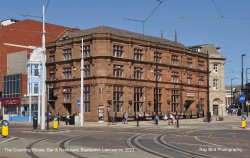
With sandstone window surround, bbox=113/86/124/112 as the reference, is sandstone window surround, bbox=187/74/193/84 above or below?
above

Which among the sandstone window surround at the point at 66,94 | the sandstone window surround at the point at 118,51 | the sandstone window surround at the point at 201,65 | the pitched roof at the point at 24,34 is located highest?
the pitched roof at the point at 24,34

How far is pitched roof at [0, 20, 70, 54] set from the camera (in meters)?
81.2

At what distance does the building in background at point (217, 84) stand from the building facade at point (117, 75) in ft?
41.6

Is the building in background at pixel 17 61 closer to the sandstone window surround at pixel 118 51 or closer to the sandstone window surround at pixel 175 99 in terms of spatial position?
the sandstone window surround at pixel 118 51

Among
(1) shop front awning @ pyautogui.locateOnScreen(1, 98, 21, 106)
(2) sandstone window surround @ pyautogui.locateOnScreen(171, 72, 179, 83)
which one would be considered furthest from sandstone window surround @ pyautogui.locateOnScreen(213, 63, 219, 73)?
(1) shop front awning @ pyautogui.locateOnScreen(1, 98, 21, 106)

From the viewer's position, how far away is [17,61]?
78.8 m

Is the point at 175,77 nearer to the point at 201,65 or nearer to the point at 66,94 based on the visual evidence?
the point at 201,65

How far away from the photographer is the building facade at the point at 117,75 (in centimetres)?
5688

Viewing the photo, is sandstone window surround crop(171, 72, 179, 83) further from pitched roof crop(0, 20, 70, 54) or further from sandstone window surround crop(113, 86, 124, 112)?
pitched roof crop(0, 20, 70, 54)

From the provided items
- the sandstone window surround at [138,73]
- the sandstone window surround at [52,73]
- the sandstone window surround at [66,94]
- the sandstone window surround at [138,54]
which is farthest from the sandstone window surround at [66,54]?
the sandstone window surround at [138,73]

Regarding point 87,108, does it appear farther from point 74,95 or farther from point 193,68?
point 193,68

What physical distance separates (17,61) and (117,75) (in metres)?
27.7

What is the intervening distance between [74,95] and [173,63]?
18.7 m

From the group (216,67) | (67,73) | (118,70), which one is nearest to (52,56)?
(67,73)
